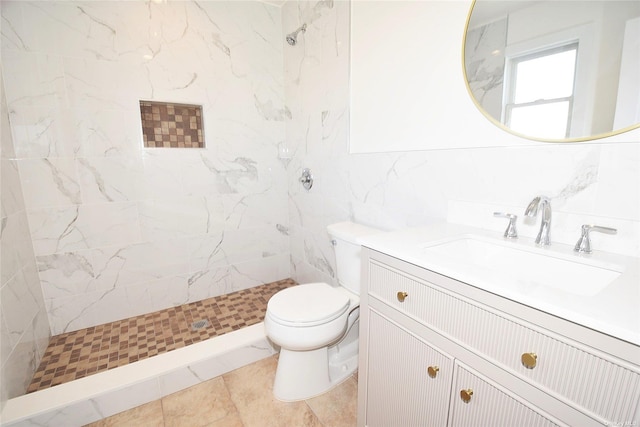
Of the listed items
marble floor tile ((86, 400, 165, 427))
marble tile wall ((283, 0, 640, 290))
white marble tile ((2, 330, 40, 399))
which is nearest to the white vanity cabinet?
marble tile wall ((283, 0, 640, 290))

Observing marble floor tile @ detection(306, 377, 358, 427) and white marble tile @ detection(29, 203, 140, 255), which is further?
white marble tile @ detection(29, 203, 140, 255)

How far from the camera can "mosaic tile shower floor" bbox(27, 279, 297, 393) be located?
1.66 m

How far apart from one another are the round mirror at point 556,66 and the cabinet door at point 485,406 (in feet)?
2.66

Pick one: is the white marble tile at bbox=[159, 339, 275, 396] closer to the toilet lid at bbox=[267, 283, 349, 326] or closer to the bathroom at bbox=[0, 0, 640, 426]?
the toilet lid at bbox=[267, 283, 349, 326]

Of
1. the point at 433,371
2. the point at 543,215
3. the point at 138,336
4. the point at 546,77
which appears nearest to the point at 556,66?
the point at 546,77

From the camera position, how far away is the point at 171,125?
7.09 ft

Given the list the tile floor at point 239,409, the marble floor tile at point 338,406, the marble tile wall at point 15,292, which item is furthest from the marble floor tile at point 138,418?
the marble floor tile at point 338,406

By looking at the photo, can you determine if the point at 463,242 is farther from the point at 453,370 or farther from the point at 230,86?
the point at 230,86

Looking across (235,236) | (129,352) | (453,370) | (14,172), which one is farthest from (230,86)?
(453,370)

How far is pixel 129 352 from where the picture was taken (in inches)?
70.1

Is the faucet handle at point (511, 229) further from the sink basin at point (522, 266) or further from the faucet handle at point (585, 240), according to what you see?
the faucet handle at point (585, 240)

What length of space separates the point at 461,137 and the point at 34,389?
242cm

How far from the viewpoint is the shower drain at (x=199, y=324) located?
2.03 meters

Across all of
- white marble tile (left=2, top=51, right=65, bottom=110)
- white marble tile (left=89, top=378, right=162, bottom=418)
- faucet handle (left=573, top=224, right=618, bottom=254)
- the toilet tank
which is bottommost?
white marble tile (left=89, top=378, right=162, bottom=418)
